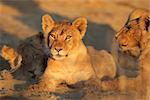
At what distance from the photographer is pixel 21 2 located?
11562 mm

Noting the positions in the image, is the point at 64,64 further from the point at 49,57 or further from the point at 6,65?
the point at 6,65

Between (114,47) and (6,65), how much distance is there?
1.16 metres

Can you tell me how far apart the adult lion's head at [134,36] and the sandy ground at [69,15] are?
0.95 meters

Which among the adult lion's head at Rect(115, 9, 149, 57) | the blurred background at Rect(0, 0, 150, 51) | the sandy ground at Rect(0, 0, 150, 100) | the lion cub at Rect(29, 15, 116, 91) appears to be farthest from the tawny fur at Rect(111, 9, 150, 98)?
the blurred background at Rect(0, 0, 150, 51)

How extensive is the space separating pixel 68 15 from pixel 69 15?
2 centimetres

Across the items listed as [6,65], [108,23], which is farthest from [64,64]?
[108,23]

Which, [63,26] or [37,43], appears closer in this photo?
[63,26]

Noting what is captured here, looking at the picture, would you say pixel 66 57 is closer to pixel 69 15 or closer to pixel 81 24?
pixel 81 24

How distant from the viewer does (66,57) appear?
19.7 ft

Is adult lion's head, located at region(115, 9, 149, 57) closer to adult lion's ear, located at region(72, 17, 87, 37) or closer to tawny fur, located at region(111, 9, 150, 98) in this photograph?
tawny fur, located at region(111, 9, 150, 98)

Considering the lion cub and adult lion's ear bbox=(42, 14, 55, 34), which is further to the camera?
adult lion's ear bbox=(42, 14, 55, 34)

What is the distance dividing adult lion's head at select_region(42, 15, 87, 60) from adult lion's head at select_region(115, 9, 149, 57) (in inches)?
30.7

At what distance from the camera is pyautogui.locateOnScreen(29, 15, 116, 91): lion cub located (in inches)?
234

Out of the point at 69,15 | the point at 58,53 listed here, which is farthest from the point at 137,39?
the point at 69,15
